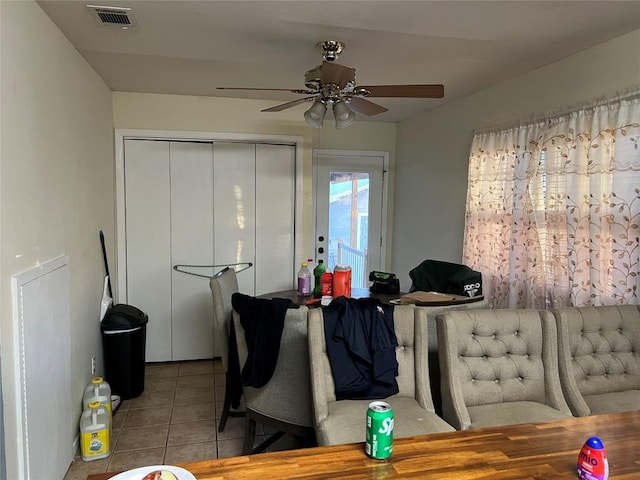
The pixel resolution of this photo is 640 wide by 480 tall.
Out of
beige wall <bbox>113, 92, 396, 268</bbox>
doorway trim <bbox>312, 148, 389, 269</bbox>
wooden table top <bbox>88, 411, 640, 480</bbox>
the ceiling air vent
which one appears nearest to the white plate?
wooden table top <bbox>88, 411, 640, 480</bbox>

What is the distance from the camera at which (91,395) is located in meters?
2.71

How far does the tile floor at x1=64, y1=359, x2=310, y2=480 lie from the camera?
2578 mm

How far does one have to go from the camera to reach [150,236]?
157 inches

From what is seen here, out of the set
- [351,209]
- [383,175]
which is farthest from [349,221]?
[383,175]

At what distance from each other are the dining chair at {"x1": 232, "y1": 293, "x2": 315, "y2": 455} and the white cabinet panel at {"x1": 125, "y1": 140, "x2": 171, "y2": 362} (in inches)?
78.0

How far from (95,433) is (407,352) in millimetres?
1874

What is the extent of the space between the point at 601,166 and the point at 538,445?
189 centimetres

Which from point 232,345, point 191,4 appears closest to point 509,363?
point 232,345

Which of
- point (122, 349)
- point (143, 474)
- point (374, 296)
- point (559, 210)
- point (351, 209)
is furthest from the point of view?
point (351, 209)

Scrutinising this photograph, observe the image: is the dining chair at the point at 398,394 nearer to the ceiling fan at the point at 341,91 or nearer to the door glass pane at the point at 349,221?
the ceiling fan at the point at 341,91

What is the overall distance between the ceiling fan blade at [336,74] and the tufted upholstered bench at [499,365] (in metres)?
1.32

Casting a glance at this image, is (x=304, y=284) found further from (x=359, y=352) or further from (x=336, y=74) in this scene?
(x=336, y=74)

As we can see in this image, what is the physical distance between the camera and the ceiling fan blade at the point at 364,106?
2.63 metres

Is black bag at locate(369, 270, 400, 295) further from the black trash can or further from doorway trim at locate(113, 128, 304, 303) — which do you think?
the black trash can
